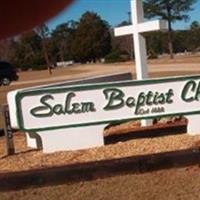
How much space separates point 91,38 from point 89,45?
3.59 meters

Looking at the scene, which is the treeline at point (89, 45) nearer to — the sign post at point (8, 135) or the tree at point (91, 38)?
the tree at point (91, 38)

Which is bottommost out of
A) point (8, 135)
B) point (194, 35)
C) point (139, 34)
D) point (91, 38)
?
point (194, 35)

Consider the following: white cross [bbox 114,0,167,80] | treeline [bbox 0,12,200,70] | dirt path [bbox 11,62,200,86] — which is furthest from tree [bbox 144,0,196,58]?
white cross [bbox 114,0,167,80]

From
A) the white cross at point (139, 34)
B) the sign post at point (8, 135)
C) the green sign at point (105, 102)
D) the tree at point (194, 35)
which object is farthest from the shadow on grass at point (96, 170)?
the tree at point (194, 35)

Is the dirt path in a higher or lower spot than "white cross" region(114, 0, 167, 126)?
lower

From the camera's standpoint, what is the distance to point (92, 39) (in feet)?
225

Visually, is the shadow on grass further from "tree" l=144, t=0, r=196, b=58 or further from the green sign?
"tree" l=144, t=0, r=196, b=58

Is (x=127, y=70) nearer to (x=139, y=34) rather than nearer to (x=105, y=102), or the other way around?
(x=139, y=34)

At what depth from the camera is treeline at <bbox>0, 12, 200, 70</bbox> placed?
6756 centimetres

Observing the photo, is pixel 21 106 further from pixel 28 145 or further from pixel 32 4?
pixel 32 4

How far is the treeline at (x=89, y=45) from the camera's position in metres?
67.6

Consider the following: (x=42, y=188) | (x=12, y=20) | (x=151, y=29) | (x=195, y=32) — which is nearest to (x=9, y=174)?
(x=42, y=188)

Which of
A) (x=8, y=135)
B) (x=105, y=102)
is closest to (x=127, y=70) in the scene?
(x=8, y=135)

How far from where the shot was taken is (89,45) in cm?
7188
